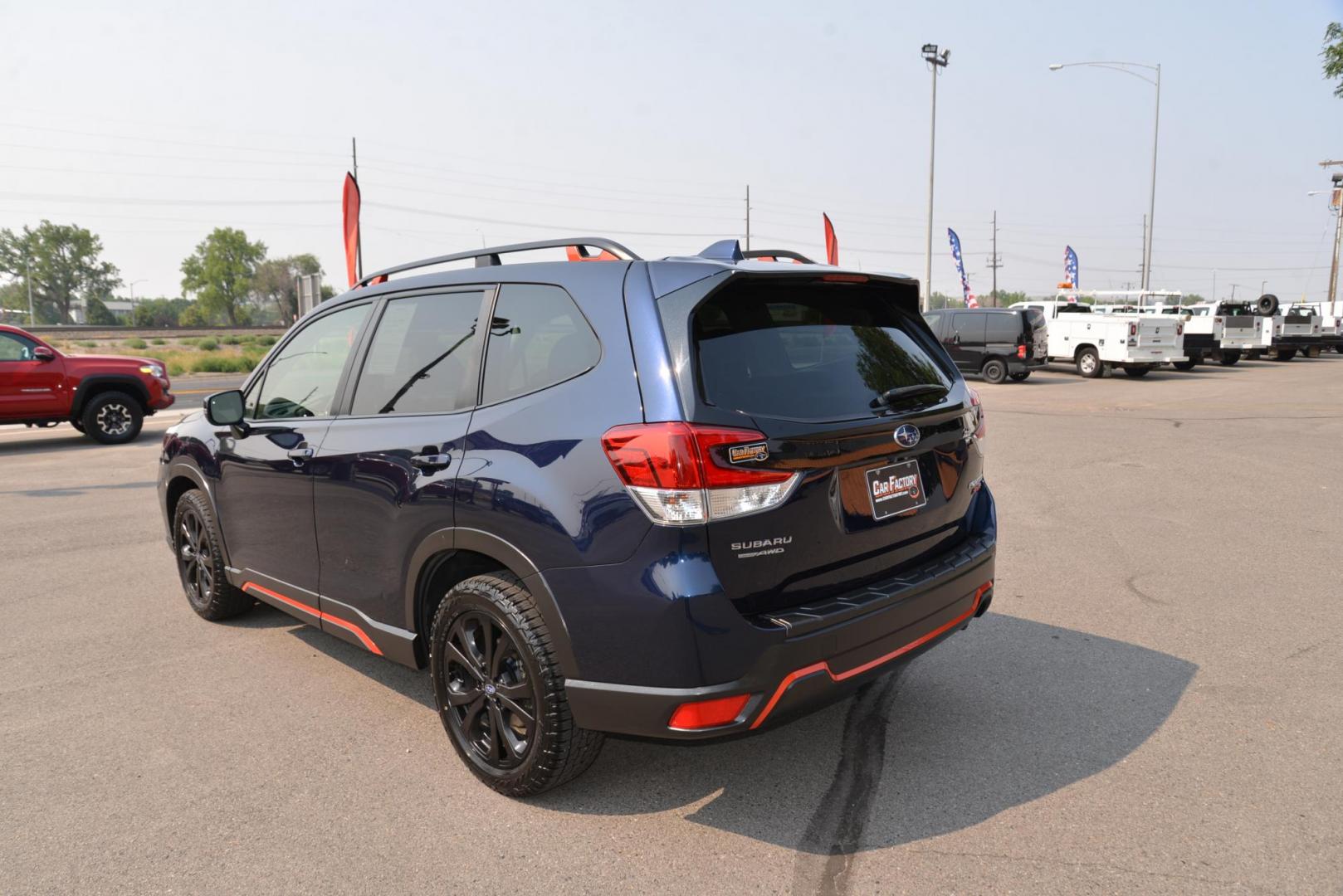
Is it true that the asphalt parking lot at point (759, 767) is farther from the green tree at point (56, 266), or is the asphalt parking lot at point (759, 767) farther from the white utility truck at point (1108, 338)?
the green tree at point (56, 266)

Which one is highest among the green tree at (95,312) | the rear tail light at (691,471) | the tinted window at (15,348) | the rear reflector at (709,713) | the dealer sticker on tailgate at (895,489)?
the green tree at (95,312)

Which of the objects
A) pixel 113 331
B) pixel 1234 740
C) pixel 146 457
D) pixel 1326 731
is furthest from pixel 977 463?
pixel 113 331

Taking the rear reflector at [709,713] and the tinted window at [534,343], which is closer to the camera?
the rear reflector at [709,713]

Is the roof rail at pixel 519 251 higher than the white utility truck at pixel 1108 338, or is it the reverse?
the roof rail at pixel 519 251

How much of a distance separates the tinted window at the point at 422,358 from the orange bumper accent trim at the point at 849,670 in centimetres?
145

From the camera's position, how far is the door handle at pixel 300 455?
153 inches

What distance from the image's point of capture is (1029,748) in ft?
11.2

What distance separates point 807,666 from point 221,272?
129 metres

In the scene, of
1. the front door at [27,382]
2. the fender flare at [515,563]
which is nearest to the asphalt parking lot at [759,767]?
the fender flare at [515,563]

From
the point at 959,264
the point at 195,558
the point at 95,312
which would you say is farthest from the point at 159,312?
the point at 195,558

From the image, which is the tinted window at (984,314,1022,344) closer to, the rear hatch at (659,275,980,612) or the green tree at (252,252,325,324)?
the rear hatch at (659,275,980,612)

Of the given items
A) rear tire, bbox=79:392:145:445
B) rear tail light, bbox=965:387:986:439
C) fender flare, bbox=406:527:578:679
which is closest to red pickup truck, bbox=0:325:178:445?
rear tire, bbox=79:392:145:445

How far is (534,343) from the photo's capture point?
3.11 meters

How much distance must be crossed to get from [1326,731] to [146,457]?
40.0ft
